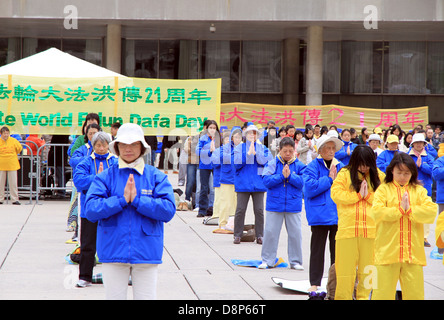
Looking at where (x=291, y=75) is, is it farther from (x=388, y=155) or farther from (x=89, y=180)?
(x=89, y=180)

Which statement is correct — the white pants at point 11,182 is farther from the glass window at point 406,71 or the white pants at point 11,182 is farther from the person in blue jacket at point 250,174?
the glass window at point 406,71

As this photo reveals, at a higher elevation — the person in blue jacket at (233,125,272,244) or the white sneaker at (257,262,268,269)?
the person in blue jacket at (233,125,272,244)

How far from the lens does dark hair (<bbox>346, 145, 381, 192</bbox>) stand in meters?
6.92

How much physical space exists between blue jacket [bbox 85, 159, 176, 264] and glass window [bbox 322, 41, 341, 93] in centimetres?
3198

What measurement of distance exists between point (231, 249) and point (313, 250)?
3.53 meters

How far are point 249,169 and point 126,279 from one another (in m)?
6.20

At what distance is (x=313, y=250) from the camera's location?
7.57 metres

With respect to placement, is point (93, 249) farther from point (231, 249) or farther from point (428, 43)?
point (428, 43)

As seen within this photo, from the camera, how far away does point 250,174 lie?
1141cm

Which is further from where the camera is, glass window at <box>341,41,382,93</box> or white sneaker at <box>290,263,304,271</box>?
glass window at <box>341,41,382,93</box>

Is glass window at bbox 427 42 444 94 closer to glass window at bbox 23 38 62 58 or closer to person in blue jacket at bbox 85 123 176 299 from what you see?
glass window at bbox 23 38 62 58

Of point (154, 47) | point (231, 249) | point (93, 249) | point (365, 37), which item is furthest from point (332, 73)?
point (93, 249)

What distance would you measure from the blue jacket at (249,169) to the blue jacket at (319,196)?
3.60m

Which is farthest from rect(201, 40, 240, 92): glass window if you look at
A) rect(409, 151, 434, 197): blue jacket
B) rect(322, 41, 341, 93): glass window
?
rect(409, 151, 434, 197): blue jacket
